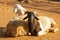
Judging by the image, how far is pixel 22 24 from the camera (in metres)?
8.09

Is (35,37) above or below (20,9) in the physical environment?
below

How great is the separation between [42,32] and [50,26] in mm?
741

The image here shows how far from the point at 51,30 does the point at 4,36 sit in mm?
2075

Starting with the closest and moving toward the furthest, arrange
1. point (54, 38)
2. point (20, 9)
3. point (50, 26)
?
1. point (54, 38)
2. point (50, 26)
3. point (20, 9)

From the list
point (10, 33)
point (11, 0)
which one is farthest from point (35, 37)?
point (11, 0)

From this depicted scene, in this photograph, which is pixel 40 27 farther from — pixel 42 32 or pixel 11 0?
pixel 11 0

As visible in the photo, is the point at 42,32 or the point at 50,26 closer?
the point at 42,32

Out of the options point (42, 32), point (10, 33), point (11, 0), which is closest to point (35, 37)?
point (42, 32)

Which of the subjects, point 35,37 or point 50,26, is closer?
point 35,37

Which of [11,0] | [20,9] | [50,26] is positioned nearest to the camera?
[50,26]

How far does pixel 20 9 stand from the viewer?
31.4 feet

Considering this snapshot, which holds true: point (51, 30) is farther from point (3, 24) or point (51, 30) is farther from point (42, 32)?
point (3, 24)

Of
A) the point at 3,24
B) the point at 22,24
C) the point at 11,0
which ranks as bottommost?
the point at 11,0

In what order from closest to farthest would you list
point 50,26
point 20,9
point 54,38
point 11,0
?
point 54,38 < point 50,26 < point 20,9 < point 11,0
